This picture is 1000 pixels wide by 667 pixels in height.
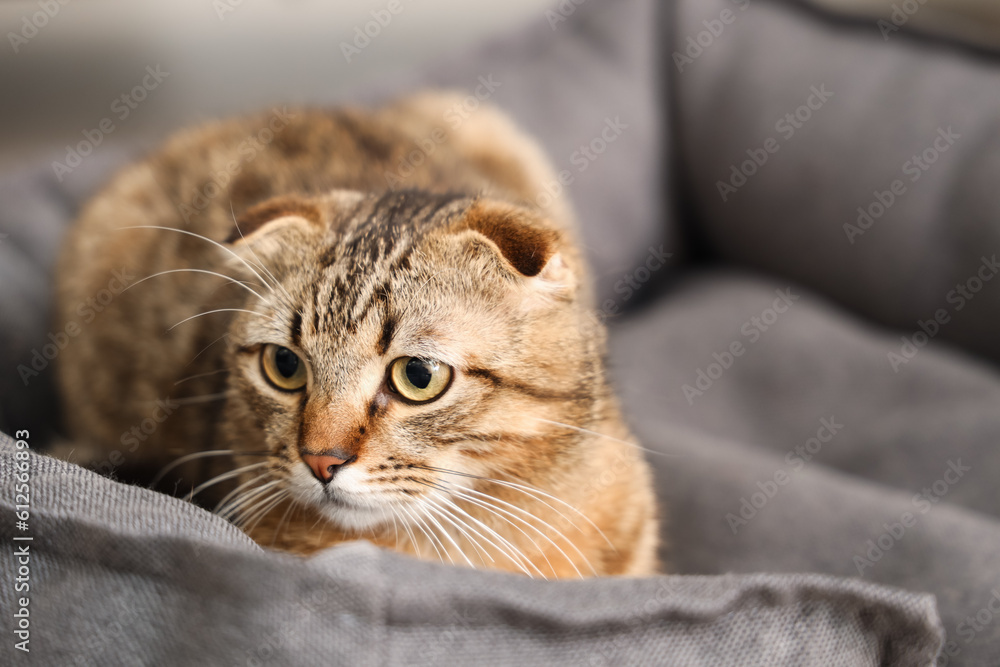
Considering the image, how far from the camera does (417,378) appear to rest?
78 centimetres

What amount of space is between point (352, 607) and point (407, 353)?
1.01 ft

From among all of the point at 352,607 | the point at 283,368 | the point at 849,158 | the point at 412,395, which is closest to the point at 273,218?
the point at 283,368

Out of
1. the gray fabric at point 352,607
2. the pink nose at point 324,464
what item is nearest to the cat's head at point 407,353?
the pink nose at point 324,464

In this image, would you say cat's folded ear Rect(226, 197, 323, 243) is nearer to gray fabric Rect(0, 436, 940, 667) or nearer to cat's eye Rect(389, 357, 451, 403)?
cat's eye Rect(389, 357, 451, 403)

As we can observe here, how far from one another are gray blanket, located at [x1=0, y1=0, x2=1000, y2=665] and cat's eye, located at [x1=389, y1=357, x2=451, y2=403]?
0.24 meters

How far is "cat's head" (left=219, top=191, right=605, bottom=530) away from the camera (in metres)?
0.76

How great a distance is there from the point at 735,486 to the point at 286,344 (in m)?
0.76

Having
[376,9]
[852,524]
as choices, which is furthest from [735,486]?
[376,9]

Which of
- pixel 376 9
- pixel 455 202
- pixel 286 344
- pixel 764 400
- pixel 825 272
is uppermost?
pixel 376 9

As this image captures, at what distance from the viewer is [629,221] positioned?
179 cm

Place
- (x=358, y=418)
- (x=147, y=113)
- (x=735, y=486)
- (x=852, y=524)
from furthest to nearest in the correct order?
1. (x=147, y=113)
2. (x=735, y=486)
3. (x=852, y=524)
4. (x=358, y=418)

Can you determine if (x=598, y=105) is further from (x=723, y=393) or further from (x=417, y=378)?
(x=417, y=378)

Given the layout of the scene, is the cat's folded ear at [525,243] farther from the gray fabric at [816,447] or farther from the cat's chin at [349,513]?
the gray fabric at [816,447]

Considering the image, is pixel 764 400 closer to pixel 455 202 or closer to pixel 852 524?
pixel 852 524
